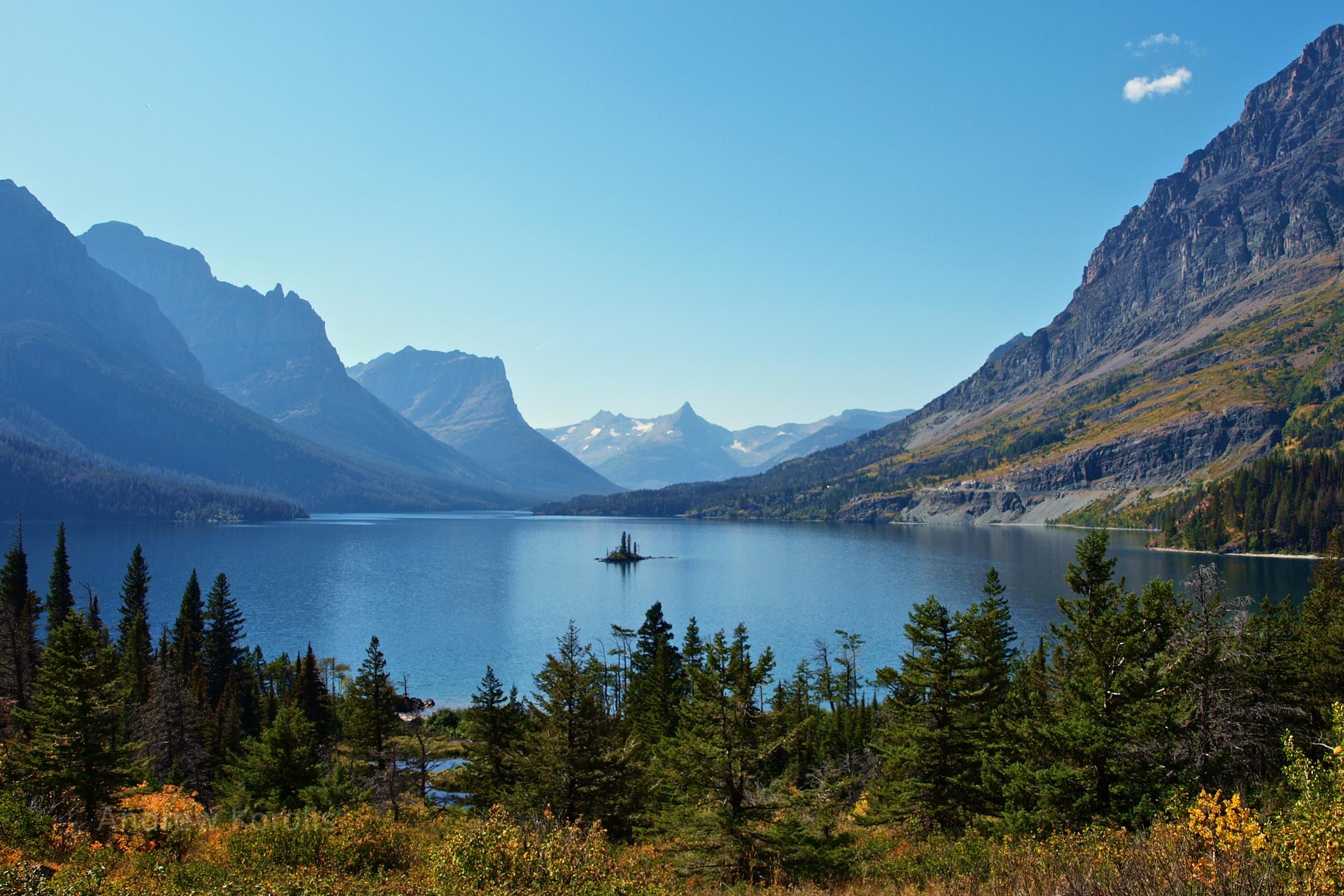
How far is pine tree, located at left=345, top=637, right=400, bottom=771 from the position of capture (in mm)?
46344

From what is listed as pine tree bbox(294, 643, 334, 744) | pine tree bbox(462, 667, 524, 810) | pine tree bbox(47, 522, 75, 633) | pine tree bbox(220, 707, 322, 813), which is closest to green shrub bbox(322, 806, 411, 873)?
pine tree bbox(462, 667, 524, 810)

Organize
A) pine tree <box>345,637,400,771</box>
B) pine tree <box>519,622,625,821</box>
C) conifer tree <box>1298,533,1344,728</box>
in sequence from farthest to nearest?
pine tree <box>345,637,400,771</box> → conifer tree <box>1298,533,1344,728</box> → pine tree <box>519,622,625,821</box>

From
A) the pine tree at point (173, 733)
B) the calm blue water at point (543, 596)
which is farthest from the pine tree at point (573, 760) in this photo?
the calm blue water at point (543, 596)

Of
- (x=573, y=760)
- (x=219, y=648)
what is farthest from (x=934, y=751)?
(x=219, y=648)

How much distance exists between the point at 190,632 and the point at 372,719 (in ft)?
137

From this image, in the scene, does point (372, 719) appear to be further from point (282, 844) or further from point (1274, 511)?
point (1274, 511)

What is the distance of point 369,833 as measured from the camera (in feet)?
76.2

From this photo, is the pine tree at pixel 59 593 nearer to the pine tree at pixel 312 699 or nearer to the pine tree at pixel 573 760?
the pine tree at pixel 312 699

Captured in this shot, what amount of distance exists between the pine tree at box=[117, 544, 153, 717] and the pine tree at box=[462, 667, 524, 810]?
29.2 m

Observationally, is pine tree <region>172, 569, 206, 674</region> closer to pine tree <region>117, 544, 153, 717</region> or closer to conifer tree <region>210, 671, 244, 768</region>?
pine tree <region>117, 544, 153, 717</region>

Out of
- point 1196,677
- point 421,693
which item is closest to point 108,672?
point 421,693

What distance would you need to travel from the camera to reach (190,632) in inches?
2958

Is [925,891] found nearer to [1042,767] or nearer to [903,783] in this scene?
[1042,767]

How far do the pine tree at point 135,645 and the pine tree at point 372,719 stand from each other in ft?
63.6
